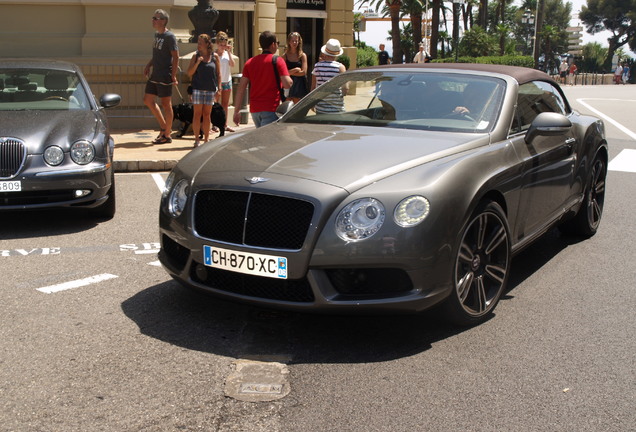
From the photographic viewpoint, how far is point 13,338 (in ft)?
15.5

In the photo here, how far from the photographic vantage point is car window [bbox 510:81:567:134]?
19.3 ft

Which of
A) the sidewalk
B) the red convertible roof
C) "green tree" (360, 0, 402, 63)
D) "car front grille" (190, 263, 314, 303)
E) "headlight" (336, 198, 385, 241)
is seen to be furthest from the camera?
"green tree" (360, 0, 402, 63)

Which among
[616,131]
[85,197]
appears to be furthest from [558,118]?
[616,131]

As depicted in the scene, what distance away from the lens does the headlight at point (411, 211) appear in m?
4.45

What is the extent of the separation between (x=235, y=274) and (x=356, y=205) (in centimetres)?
78

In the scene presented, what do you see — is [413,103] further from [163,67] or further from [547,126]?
[163,67]

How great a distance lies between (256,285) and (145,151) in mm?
8300

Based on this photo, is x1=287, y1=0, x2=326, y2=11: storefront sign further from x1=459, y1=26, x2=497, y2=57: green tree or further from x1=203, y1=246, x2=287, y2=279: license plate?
x1=459, y1=26, x2=497, y2=57: green tree

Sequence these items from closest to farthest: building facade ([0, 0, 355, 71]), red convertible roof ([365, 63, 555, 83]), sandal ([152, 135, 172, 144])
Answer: red convertible roof ([365, 63, 555, 83]) < sandal ([152, 135, 172, 144]) < building facade ([0, 0, 355, 71])

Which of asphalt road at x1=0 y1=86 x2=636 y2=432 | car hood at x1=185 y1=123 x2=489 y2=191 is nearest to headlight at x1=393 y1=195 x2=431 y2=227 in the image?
car hood at x1=185 y1=123 x2=489 y2=191

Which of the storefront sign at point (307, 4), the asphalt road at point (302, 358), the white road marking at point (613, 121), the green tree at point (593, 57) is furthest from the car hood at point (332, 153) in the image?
the green tree at point (593, 57)

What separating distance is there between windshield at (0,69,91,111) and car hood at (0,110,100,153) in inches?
10.7

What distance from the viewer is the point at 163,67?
42.3 feet

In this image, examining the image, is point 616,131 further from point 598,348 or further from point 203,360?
point 203,360
